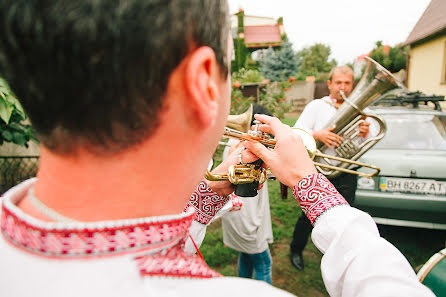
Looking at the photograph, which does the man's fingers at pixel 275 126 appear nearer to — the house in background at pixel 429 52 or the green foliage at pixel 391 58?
the house in background at pixel 429 52

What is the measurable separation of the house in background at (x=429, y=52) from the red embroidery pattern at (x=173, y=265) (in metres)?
16.0

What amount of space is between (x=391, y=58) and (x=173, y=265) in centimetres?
2603

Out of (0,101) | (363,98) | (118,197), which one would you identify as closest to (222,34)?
(118,197)

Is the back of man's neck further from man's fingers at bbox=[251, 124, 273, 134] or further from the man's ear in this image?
man's fingers at bbox=[251, 124, 273, 134]

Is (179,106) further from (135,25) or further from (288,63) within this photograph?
(288,63)

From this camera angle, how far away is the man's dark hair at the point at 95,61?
0.50 meters

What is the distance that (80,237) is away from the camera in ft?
1.74

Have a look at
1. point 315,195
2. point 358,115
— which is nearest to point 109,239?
point 315,195

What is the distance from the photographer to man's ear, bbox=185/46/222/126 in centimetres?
60

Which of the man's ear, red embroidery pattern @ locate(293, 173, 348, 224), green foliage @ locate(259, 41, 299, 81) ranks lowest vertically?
red embroidery pattern @ locate(293, 173, 348, 224)

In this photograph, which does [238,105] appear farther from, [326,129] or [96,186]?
[96,186]

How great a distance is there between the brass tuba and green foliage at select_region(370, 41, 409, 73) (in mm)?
20952

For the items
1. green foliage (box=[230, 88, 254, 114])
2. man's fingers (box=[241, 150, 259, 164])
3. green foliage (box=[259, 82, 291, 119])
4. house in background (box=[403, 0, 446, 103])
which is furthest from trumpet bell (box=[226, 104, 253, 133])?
house in background (box=[403, 0, 446, 103])

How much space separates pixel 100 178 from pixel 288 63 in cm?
2277
